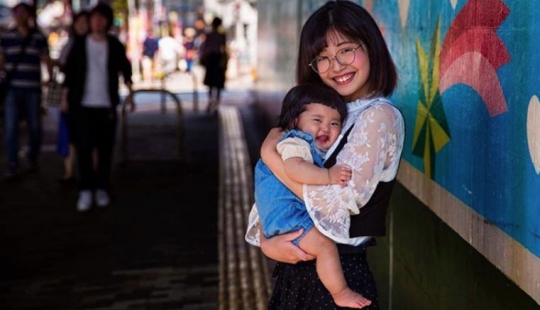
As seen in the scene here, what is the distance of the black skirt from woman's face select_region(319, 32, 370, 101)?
435 millimetres

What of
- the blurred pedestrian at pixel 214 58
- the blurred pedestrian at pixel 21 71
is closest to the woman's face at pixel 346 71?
the blurred pedestrian at pixel 21 71

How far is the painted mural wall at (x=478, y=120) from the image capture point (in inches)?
89.9

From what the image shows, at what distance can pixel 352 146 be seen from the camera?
2336 mm

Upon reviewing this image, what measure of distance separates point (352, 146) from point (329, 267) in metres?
0.33

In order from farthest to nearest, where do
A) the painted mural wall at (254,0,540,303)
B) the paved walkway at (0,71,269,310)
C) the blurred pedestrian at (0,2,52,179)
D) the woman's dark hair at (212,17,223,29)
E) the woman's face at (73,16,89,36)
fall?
the woman's dark hair at (212,17,223,29) → the blurred pedestrian at (0,2,52,179) → the woman's face at (73,16,89,36) → the paved walkway at (0,71,269,310) → the painted mural wall at (254,0,540,303)

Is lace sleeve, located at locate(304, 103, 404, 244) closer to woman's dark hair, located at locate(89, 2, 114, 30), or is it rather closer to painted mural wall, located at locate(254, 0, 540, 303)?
painted mural wall, located at locate(254, 0, 540, 303)

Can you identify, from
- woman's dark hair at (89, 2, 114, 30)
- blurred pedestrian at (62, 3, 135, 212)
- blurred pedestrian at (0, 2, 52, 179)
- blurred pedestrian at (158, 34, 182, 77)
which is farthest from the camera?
blurred pedestrian at (158, 34, 182, 77)

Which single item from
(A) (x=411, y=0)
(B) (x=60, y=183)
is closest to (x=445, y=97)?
(A) (x=411, y=0)

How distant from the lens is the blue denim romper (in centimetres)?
240

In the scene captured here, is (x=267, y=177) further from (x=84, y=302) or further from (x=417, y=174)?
(x=84, y=302)

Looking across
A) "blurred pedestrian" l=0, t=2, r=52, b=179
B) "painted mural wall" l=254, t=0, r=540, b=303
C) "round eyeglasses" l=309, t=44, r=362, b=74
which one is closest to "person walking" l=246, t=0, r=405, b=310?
"round eyeglasses" l=309, t=44, r=362, b=74

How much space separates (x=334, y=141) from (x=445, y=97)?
80 centimetres

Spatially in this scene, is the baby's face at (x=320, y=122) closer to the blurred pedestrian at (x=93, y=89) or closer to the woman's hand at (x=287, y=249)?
the woman's hand at (x=287, y=249)

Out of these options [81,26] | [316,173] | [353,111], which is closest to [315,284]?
[316,173]
